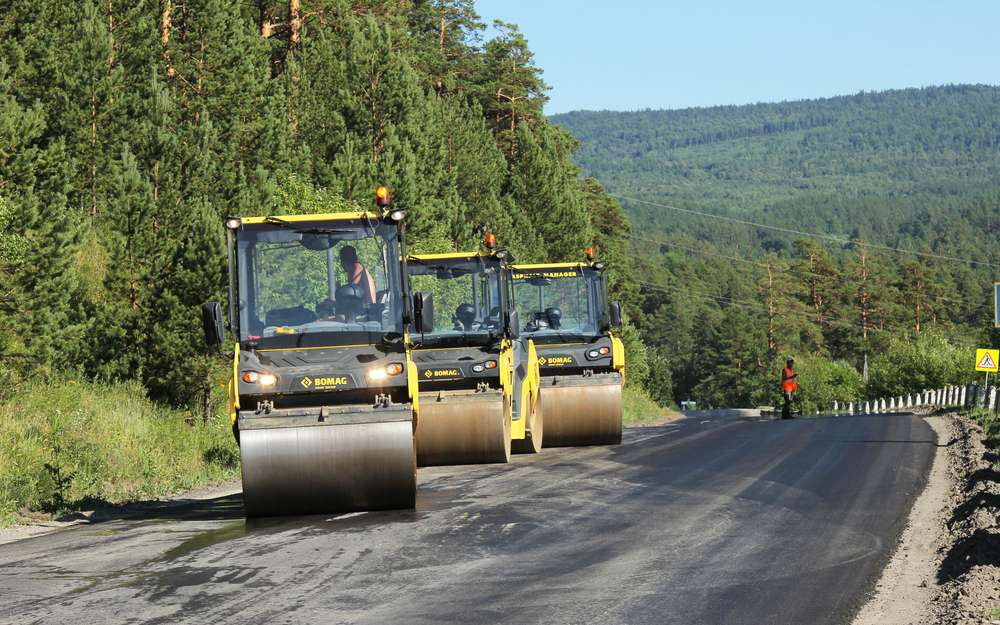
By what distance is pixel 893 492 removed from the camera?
14.3 m

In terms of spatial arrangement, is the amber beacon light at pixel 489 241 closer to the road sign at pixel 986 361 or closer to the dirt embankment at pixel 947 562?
the dirt embankment at pixel 947 562

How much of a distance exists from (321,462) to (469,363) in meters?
5.39

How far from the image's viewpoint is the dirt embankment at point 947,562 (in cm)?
809

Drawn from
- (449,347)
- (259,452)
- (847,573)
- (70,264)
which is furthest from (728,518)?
(70,264)

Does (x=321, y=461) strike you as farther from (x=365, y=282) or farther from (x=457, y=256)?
(x=457, y=256)

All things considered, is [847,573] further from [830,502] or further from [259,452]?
[259,452]

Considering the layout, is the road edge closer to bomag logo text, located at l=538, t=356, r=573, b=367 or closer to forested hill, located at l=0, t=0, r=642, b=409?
A: bomag logo text, located at l=538, t=356, r=573, b=367

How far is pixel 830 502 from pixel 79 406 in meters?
12.4

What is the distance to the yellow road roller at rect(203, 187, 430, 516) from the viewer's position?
467 inches

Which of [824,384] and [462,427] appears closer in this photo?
[462,427]

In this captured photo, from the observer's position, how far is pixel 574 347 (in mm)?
21531

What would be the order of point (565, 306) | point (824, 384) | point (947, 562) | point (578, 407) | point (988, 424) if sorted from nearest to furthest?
1. point (947, 562)
2. point (578, 407)
3. point (565, 306)
4. point (988, 424)
5. point (824, 384)

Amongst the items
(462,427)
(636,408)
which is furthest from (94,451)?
(636,408)

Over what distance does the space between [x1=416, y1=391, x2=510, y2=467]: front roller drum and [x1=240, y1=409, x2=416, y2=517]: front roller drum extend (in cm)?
477
